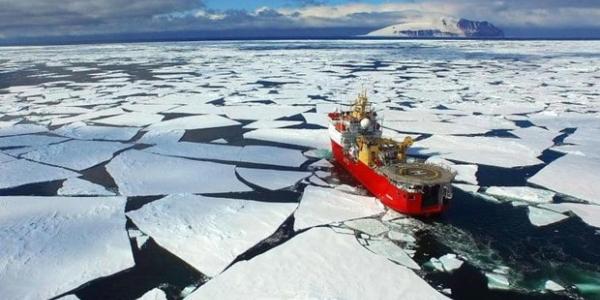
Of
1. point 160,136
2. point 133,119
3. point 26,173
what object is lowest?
point 26,173

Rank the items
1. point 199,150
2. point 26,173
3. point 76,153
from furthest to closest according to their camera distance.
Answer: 1. point 199,150
2. point 76,153
3. point 26,173

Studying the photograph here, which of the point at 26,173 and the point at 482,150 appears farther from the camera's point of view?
the point at 482,150

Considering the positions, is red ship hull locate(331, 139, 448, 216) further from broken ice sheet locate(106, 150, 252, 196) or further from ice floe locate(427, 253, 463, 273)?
broken ice sheet locate(106, 150, 252, 196)

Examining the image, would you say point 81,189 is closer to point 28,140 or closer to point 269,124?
point 28,140

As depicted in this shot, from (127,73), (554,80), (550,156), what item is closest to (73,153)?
(550,156)

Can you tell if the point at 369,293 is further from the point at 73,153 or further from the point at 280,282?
the point at 73,153

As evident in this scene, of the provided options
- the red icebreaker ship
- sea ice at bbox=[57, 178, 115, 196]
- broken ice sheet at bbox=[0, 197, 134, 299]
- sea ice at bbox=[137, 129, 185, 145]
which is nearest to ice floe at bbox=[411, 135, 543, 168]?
the red icebreaker ship

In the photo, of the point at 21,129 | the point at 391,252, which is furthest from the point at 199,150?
the point at 391,252
